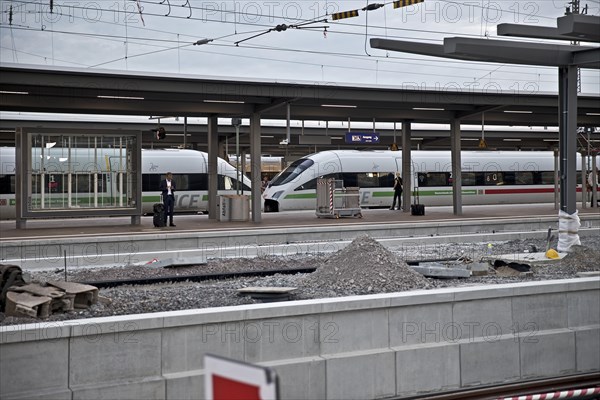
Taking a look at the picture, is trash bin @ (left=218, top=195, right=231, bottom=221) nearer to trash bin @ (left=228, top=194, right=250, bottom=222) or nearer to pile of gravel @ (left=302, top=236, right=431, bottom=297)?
trash bin @ (left=228, top=194, right=250, bottom=222)

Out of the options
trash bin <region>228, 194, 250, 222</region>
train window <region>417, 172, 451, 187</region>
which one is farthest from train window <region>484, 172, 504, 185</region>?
trash bin <region>228, 194, 250, 222</region>

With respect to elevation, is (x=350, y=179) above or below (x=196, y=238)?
above

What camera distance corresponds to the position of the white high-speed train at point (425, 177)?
3538 cm

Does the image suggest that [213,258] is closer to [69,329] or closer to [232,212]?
[69,329]

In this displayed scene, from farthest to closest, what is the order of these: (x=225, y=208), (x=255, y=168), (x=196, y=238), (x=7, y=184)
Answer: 1. (x=7, y=184)
2. (x=225, y=208)
3. (x=255, y=168)
4. (x=196, y=238)

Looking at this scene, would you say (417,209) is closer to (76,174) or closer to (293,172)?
(293,172)

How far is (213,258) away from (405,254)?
166 inches

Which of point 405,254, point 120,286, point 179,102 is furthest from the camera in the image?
point 179,102

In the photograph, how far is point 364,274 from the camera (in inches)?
440

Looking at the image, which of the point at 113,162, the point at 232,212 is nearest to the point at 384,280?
the point at 113,162

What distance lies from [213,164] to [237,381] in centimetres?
2662

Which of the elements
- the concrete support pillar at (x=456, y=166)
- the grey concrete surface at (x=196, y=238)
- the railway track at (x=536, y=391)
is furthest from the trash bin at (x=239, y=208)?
the railway track at (x=536, y=391)

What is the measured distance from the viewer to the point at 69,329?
736cm

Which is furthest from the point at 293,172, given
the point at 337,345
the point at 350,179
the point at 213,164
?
the point at 337,345
